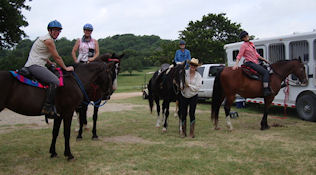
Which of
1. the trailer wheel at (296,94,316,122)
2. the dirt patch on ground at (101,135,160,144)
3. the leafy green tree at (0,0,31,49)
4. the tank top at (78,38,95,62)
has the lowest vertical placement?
the dirt patch on ground at (101,135,160,144)

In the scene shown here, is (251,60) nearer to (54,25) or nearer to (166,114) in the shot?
(166,114)

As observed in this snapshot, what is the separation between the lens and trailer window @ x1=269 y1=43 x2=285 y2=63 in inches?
387

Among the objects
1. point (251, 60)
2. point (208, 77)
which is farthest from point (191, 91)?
point (208, 77)

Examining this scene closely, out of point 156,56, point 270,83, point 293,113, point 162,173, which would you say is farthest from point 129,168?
point 156,56

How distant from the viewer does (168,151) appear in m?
5.04

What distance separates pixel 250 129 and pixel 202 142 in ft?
7.56

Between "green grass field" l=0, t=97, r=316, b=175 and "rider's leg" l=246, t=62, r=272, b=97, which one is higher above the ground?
"rider's leg" l=246, t=62, r=272, b=97

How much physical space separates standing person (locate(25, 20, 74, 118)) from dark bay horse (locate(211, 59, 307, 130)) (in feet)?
15.5

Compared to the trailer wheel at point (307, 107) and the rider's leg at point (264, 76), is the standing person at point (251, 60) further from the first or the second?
the trailer wheel at point (307, 107)

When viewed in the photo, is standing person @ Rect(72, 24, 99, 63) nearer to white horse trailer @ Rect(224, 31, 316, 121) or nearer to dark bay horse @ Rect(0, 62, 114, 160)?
dark bay horse @ Rect(0, 62, 114, 160)

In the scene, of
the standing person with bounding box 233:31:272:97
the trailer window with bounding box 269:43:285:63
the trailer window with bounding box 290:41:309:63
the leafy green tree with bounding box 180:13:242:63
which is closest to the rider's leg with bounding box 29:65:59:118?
the standing person with bounding box 233:31:272:97

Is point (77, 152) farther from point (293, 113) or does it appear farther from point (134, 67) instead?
point (134, 67)

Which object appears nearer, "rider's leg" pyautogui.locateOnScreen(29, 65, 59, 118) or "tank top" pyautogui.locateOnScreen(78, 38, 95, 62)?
"rider's leg" pyautogui.locateOnScreen(29, 65, 59, 118)

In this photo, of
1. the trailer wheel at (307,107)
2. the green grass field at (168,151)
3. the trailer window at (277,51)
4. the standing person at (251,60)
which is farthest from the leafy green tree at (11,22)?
the trailer wheel at (307,107)
